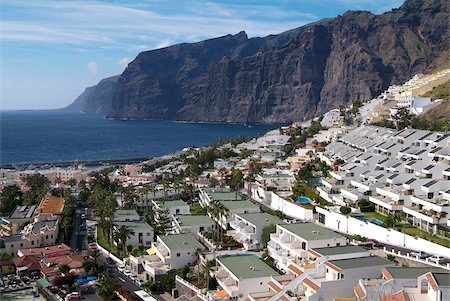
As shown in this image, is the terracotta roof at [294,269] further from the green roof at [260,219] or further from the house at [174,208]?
the house at [174,208]

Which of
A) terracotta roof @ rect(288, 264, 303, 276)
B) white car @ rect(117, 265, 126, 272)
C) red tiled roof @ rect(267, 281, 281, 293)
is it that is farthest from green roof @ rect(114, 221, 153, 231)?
red tiled roof @ rect(267, 281, 281, 293)

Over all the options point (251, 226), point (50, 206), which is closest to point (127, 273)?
point (251, 226)

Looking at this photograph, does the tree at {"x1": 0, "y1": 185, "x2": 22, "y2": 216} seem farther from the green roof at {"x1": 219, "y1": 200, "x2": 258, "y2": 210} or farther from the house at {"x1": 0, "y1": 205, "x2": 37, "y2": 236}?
the green roof at {"x1": 219, "y1": 200, "x2": 258, "y2": 210}

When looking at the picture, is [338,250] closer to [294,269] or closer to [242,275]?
[294,269]

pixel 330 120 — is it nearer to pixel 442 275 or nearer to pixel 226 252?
pixel 226 252

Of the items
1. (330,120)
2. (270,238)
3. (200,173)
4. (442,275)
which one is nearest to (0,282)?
(270,238)
